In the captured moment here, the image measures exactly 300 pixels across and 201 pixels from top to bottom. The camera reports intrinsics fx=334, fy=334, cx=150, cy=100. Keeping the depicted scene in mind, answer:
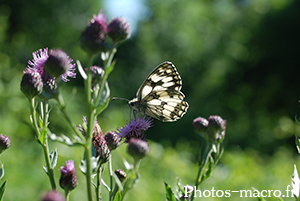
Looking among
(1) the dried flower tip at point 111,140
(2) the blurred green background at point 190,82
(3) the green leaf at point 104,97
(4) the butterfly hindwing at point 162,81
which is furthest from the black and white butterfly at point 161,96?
(2) the blurred green background at point 190,82

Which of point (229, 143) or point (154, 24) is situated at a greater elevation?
point (154, 24)

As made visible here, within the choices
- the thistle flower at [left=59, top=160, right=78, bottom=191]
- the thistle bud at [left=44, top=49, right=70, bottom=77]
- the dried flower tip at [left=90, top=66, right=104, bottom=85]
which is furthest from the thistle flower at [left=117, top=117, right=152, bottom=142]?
the thistle bud at [left=44, top=49, right=70, bottom=77]

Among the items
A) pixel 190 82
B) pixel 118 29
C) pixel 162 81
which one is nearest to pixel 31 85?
pixel 118 29

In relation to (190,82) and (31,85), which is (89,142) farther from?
(190,82)

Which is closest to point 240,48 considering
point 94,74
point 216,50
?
point 216,50

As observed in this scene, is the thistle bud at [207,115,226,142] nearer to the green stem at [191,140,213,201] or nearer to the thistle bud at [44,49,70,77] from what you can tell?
the green stem at [191,140,213,201]

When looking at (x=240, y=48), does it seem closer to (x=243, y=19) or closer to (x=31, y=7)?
(x=243, y=19)
